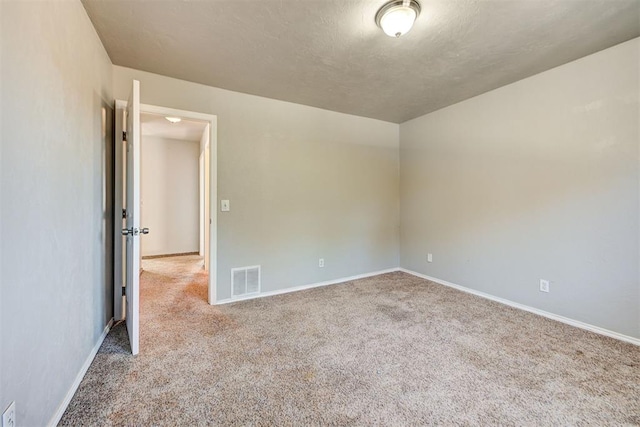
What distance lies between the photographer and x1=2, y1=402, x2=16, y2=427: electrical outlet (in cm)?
98

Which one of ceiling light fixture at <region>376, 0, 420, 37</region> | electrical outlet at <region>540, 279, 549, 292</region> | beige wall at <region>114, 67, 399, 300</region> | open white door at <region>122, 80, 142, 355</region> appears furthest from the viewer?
beige wall at <region>114, 67, 399, 300</region>

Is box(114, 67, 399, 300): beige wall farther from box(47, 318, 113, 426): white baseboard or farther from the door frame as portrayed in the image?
box(47, 318, 113, 426): white baseboard

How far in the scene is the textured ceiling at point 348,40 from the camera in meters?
1.79

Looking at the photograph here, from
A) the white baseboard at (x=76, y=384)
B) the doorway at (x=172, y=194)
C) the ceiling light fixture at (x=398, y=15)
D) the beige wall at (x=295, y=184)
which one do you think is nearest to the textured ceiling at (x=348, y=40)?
the ceiling light fixture at (x=398, y=15)

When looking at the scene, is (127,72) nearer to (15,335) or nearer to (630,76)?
(15,335)

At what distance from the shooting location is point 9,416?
1.02 meters

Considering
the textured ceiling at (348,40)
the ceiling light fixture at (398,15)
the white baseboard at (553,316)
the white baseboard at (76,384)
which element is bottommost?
the white baseboard at (76,384)

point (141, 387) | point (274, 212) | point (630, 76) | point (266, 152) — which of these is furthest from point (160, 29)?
point (630, 76)

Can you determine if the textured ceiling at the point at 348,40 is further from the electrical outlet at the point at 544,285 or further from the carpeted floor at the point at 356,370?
the carpeted floor at the point at 356,370

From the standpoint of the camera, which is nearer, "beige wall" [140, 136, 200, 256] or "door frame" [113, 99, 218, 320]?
"door frame" [113, 99, 218, 320]

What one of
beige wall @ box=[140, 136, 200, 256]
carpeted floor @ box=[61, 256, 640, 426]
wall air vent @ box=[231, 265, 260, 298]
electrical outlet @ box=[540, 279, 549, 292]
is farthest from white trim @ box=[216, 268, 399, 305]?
beige wall @ box=[140, 136, 200, 256]

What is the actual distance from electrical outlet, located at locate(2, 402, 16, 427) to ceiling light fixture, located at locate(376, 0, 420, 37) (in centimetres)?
271

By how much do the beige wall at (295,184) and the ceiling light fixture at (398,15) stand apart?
6.04 ft

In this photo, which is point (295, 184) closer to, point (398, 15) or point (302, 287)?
point (302, 287)
